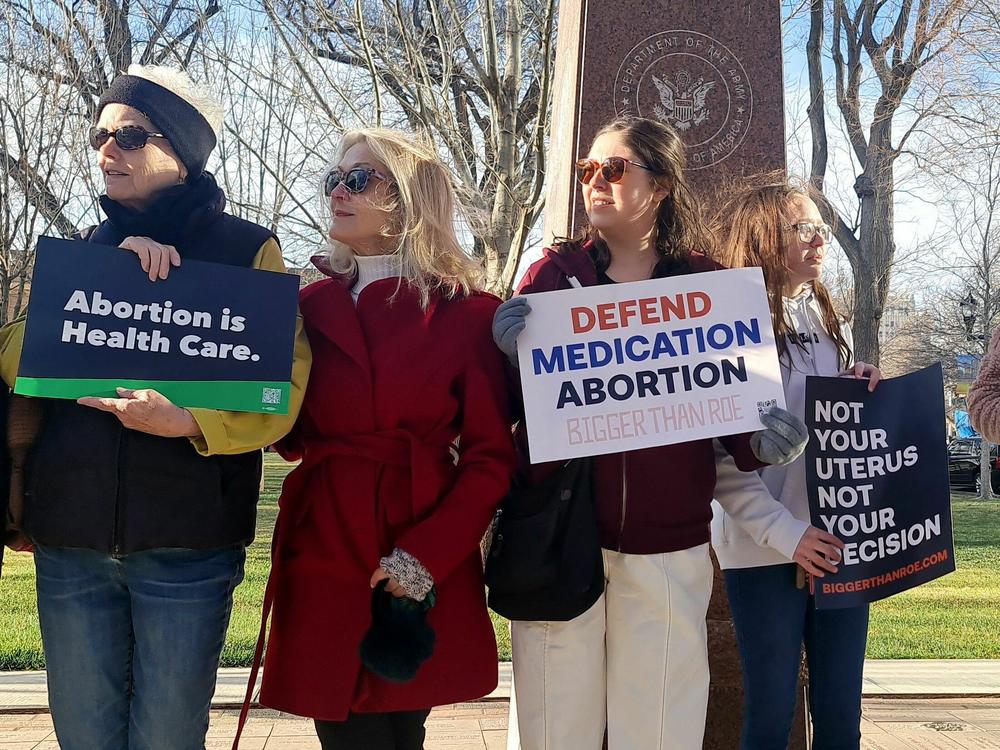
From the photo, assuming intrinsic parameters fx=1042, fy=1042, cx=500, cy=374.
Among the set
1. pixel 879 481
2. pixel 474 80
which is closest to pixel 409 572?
pixel 879 481

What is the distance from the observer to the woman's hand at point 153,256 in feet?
8.14

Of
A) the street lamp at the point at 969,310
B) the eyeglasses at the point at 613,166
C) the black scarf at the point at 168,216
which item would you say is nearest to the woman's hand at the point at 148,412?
the black scarf at the point at 168,216

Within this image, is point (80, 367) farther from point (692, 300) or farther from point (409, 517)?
point (692, 300)

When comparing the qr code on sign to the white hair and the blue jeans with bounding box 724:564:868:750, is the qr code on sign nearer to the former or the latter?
the blue jeans with bounding box 724:564:868:750

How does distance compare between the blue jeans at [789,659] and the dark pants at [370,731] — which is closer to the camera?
the dark pants at [370,731]

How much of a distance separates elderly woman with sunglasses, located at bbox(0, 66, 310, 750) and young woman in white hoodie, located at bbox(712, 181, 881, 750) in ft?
4.43

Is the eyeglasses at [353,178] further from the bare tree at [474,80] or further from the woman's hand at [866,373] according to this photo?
the bare tree at [474,80]

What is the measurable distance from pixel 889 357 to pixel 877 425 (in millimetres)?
41433

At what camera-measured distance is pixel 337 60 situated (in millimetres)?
12719

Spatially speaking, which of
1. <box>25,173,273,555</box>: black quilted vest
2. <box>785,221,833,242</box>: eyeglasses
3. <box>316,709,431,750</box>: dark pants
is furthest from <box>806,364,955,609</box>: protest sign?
<box>25,173,273,555</box>: black quilted vest

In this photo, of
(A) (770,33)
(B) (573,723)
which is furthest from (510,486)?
(A) (770,33)

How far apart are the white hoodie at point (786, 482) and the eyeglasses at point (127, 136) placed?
1733mm

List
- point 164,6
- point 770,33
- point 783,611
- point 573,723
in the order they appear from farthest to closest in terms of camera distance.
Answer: point 164,6
point 770,33
point 783,611
point 573,723

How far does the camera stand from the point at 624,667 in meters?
2.61
